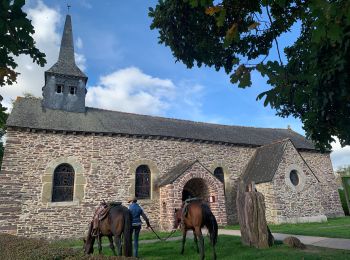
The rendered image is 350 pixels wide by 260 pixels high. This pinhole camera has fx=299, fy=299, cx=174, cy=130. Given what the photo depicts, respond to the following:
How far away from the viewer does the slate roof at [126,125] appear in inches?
653

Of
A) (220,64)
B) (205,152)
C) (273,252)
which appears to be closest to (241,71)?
(220,64)

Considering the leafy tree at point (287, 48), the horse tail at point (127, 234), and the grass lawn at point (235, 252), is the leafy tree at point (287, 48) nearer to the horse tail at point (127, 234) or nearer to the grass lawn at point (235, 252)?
the grass lawn at point (235, 252)

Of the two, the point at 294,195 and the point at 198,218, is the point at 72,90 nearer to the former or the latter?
the point at 198,218

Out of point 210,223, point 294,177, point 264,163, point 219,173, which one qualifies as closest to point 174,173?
point 219,173

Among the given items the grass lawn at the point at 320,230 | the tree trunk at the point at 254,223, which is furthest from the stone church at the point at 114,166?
the tree trunk at the point at 254,223

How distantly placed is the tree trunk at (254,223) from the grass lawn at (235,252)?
288mm

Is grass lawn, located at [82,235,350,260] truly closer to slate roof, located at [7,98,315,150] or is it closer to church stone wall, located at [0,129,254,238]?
church stone wall, located at [0,129,254,238]

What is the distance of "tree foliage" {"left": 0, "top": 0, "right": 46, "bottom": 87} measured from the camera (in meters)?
3.63

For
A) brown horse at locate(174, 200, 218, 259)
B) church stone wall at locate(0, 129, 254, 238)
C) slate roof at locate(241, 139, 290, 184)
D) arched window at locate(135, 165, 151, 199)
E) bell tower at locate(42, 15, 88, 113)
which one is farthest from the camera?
bell tower at locate(42, 15, 88, 113)

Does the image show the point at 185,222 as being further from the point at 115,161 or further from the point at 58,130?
the point at 58,130

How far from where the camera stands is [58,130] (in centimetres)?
1611

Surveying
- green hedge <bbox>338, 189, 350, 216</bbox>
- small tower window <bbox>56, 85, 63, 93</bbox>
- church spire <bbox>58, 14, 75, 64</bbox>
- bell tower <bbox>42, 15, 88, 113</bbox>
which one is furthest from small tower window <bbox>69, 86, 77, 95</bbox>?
green hedge <bbox>338, 189, 350, 216</bbox>

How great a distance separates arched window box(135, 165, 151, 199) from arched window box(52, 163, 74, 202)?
3.69 m

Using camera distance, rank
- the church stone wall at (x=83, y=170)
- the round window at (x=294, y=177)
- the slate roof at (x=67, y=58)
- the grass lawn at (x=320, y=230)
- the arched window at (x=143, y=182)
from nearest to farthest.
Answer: the grass lawn at (x=320, y=230), the church stone wall at (x=83, y=170), the arched window at (x=143, y=182), the round window at (x=294, y=177), the slate roof at (x=67, y=58)
